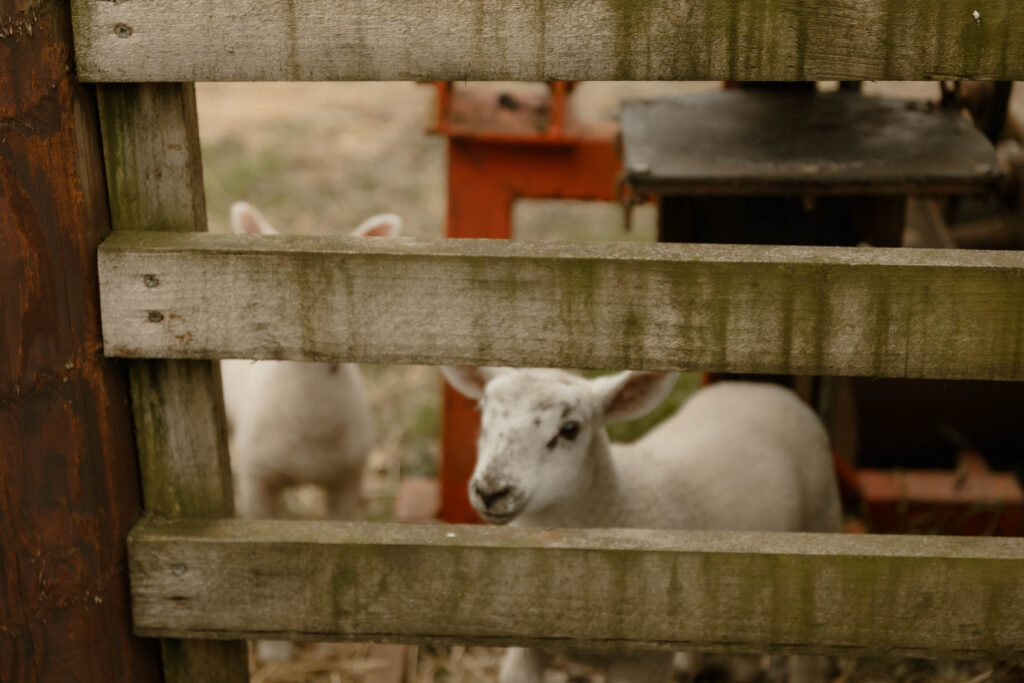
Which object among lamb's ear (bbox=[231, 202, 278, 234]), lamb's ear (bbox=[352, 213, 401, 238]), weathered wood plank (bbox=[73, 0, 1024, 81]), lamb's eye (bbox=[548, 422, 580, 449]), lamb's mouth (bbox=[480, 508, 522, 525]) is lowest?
lamb's mouth (bbox=[480, 508, 522, 525])

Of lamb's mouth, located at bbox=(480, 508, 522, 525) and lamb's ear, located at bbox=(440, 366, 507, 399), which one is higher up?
lamb's ear, located at bbox=(440, 366, 507, 399)

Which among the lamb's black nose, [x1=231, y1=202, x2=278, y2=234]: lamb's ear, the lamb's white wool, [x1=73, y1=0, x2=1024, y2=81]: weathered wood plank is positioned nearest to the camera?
[x1=73, y1=0, x2=1024, y2=81]: weathered wood plank

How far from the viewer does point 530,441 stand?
2.66 metres

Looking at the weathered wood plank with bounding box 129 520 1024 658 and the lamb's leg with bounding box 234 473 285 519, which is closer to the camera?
the weathered wood plank with bounding box 129 520 1024 658

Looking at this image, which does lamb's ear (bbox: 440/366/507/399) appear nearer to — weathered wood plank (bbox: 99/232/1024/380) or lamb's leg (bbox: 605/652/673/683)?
lamb's leg (bbox: 605/652/673/683)

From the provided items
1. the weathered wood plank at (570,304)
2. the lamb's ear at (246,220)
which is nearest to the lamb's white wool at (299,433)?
the lamb's ear at (246,220)

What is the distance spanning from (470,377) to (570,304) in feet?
3.53

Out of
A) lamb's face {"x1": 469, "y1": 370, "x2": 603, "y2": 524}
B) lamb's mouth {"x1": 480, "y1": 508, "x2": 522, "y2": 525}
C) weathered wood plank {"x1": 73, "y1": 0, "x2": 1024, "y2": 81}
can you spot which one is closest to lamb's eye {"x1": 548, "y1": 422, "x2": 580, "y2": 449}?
lamb's face {"x1": 469, "y1": 370, "x2": 603, "y2": 524}

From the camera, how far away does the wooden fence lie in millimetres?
1755

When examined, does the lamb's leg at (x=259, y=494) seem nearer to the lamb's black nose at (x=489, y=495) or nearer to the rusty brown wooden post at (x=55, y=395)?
the lamb's black nose at (x=489, y=495)

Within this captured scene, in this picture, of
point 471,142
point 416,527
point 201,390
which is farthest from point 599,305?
point 471,142

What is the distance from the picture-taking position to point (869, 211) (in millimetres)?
3264

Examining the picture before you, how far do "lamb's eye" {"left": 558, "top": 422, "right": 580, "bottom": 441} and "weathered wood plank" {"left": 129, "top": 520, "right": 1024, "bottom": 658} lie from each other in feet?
2.30

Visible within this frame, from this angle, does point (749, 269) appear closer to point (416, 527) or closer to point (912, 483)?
point (416, 527)
